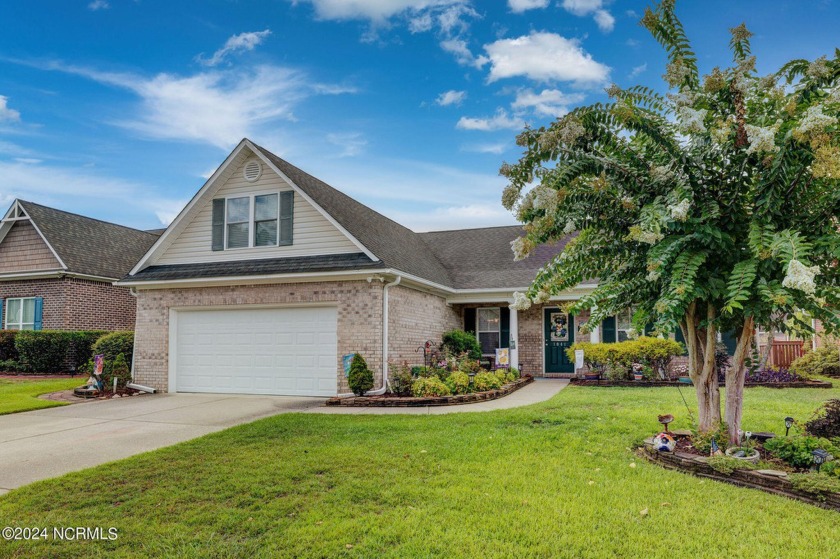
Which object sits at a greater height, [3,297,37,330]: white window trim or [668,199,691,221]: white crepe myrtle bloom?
[668,199,691,221]: white crepe myrtle bloom

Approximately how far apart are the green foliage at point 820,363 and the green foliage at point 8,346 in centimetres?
2429

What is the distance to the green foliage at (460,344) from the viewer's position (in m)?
14.9

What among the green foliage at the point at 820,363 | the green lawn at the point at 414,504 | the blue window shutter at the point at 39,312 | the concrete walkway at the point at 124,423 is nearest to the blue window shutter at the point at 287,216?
the concrete walkway at the point at 124,423

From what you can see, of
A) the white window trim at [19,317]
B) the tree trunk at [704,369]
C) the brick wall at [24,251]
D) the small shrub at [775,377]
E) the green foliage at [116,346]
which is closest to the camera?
the tree trunk at [704,369]

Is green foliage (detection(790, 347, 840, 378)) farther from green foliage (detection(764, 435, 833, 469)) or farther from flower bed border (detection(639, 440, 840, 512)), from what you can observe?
flower bed border (detection(639, 440, 840, 512))

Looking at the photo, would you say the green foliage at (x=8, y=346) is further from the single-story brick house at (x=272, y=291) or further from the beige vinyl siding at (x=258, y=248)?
the beige vinyl siding at (x=258, y=248)

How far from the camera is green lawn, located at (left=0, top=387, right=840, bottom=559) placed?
3.89m

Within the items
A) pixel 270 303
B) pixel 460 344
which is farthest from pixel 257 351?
pixel 460 344

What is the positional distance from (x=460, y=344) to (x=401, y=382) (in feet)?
11.7

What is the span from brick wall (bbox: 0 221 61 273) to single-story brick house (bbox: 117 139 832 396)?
689cm

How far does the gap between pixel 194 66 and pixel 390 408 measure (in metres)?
9.63

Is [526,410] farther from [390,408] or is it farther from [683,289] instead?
[683,289]

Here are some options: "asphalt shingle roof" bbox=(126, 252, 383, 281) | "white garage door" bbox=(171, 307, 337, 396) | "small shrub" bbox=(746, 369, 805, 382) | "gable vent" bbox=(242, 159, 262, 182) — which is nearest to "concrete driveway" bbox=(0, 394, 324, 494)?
"white garage door" bbox=(171, 307, 337, 396)

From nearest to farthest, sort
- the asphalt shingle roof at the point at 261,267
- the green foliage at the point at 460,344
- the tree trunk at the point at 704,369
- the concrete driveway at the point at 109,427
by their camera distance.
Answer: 1. the tree trunk at the point at 704,369
2. the concrete driveway at the point at 109,427
3. the asphalt shingle roof at the point at 261,267
4. the green foliage at the point at 460,344
